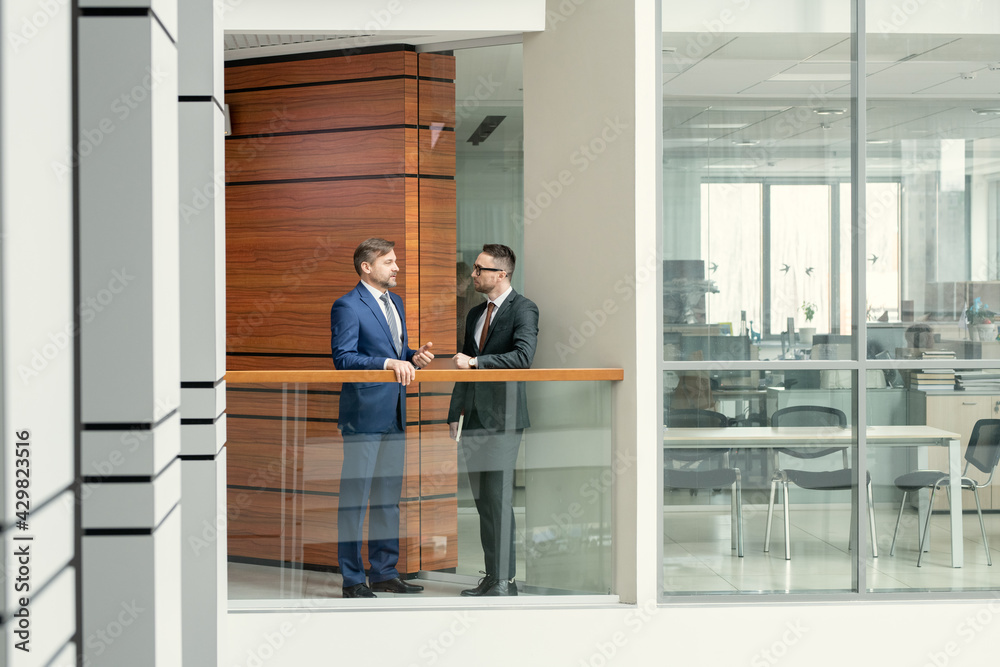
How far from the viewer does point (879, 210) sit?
4406mm

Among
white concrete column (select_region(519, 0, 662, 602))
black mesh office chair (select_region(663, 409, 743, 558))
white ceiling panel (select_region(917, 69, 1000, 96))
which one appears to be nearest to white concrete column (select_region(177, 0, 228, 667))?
white concrete column (select_region(519, 0, 662, 602))

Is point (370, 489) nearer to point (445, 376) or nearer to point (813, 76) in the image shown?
point (445, 376)

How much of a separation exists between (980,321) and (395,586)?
3.43 metres

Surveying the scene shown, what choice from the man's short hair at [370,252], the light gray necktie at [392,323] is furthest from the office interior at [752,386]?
the man's short hair at [370,252]

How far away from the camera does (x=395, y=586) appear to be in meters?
4.32

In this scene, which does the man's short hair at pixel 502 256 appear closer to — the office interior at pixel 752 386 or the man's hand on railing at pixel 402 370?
the office interior at pixel 752 386

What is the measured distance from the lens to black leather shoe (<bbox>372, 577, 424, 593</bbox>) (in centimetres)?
431

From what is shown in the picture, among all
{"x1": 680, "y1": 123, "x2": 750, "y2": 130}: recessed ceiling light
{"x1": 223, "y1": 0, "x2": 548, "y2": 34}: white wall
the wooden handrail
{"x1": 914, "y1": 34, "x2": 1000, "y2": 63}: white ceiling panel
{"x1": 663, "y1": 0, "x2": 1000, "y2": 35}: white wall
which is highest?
{"x1": 223, "y1": 0, "x2": 548, "y2": 34}: white wall

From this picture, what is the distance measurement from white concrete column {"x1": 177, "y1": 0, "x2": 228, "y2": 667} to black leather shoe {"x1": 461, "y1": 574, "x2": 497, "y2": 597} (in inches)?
81.4

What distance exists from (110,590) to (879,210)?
4.08 meters

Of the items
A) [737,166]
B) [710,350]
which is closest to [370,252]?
[710,350]

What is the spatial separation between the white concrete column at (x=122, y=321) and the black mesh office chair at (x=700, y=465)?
3009mm

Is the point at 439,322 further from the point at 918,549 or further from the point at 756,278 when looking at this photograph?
the point at 918,549

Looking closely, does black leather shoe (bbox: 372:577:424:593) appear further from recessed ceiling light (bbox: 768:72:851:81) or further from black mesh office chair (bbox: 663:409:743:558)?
recessed ceiling light (bbox: 768:72:851:81)
